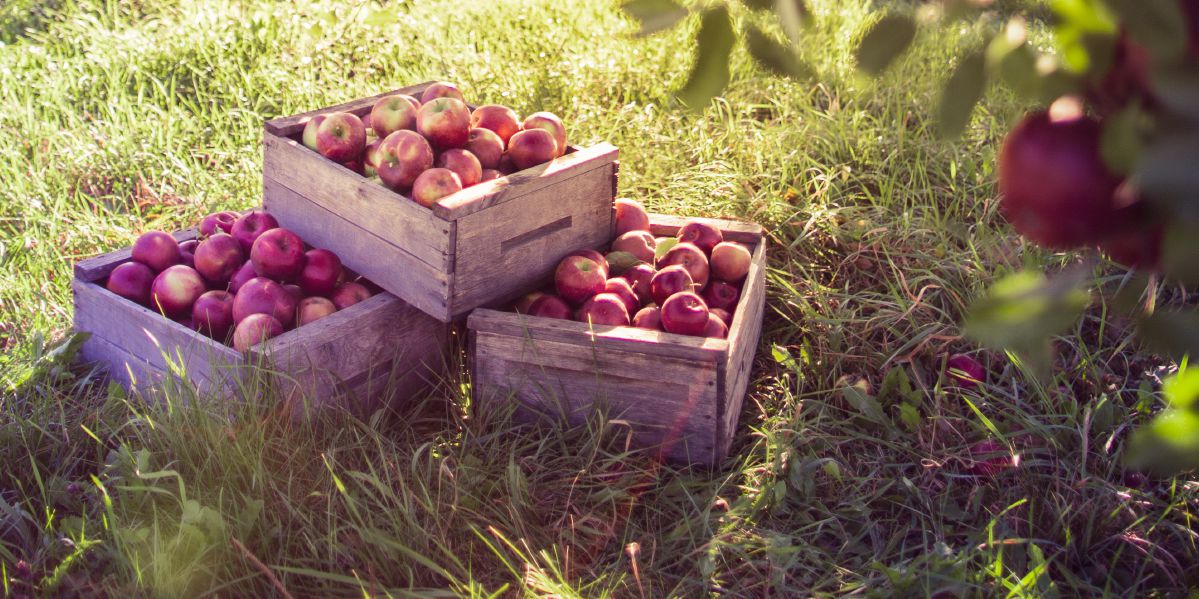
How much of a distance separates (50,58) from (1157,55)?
4792mm

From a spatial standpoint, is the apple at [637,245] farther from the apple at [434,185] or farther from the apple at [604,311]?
the apple at [434,185]

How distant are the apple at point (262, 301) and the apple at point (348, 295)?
5.8 inches

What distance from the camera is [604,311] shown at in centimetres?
269

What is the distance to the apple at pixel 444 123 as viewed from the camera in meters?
2.91

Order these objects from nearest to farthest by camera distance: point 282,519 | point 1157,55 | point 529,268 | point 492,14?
point 1157,55 < point 282,519 < point 529,268 < point 492,14

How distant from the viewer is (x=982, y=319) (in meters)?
0.63

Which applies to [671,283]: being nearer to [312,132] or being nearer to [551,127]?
[551,127]

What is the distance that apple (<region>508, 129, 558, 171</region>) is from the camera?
2.91 metres

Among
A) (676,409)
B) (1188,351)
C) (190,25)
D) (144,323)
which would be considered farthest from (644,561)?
(190,25)

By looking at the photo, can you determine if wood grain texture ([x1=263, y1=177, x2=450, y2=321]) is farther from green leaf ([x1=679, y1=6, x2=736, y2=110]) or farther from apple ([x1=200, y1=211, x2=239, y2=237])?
green leaf ([x1=679, y1=6, x2=736, y2=110])

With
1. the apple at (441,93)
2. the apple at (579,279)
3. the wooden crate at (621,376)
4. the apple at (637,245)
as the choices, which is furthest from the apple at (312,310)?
the apple at (637,245)

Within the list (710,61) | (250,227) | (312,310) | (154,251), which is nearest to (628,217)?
(312,310)

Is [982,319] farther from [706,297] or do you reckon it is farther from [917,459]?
[706,297]

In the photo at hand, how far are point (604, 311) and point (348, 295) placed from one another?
0.71 m
